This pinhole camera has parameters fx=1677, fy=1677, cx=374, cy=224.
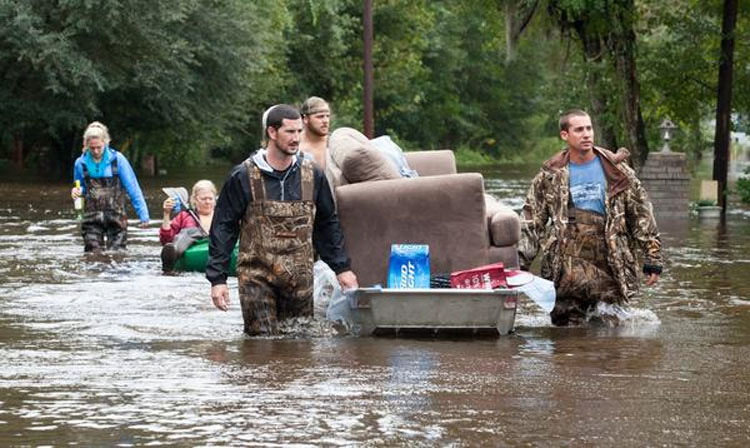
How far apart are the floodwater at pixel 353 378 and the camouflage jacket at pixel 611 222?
46 cm

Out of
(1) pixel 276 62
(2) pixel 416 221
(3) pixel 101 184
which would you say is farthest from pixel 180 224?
(1) pixel 276 62

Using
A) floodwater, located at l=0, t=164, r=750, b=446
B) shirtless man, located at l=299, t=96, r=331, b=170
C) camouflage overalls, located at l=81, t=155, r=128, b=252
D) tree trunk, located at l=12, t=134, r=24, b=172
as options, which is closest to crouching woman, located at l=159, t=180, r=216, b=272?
camouflage overalls, located at l=81, t=155, r=128, b=252

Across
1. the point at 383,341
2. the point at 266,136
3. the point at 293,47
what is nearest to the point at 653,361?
the point at 383,341

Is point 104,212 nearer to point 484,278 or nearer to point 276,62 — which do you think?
point 484,278

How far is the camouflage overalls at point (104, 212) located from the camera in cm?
1772

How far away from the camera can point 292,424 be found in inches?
303

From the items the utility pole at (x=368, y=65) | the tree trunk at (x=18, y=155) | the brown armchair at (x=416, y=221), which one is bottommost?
the tree trunk at (x=18, y=155)

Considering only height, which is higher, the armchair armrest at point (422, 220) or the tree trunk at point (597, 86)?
the tree trunk at point (597, 86)

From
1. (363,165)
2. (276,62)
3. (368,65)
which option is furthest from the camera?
(276,62)

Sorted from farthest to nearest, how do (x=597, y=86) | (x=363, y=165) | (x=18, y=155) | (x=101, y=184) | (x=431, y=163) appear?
(x=18, y=155), (x=597, y=86), (x=101, y=184), (x=431, y=163), (x=363, y=165)

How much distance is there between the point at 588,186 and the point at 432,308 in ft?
4.72

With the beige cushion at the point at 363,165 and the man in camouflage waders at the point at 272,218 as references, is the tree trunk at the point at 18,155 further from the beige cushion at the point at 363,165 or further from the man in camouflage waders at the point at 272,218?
the man in camouflage waders at the point at 272,218

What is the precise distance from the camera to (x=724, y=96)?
28.3 m

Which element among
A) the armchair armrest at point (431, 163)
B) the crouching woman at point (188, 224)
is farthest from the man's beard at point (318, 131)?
the armchair armrest at point (431, 163)
